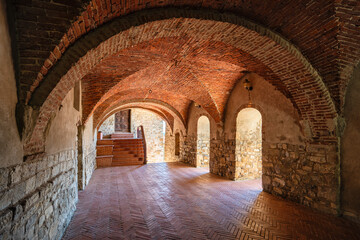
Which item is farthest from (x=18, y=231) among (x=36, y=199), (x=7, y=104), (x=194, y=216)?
(x=194, y=216)

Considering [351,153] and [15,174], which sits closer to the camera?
[15,174]

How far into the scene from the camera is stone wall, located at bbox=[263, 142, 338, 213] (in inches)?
168

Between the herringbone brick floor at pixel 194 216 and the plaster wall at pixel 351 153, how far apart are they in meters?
0.40

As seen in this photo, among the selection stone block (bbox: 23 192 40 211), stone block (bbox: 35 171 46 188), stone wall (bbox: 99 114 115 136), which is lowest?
stone block (bbox: 23 192 40 211)

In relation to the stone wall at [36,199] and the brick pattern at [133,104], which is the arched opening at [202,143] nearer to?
the brick pattern at [133,104]

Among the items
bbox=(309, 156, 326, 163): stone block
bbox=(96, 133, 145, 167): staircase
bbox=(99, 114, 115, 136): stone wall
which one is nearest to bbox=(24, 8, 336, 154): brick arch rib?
bbox=(309, 156, 326, 163): stone block

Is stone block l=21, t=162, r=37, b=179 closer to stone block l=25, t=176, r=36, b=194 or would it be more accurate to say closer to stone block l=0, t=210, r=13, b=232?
stone block l=25, t=176, r=36, b=194

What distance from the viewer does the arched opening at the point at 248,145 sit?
723 centimetres

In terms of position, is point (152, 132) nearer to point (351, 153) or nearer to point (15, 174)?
point (351, 153)

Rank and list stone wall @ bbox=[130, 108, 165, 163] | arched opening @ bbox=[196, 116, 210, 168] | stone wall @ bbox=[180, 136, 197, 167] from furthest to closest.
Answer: stone wall @ bbox=[130, 108, 165, 163], stone wall @ bbox=[180, 136, 197, 167], arched opening @ bbox=[196, 116, 210, 168]

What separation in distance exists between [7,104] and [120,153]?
10006 millimetres

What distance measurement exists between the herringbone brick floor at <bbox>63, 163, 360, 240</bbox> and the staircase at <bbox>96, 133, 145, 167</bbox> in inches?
164

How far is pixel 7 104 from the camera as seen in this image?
76.2 inches

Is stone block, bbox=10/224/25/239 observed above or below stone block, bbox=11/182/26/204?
below
